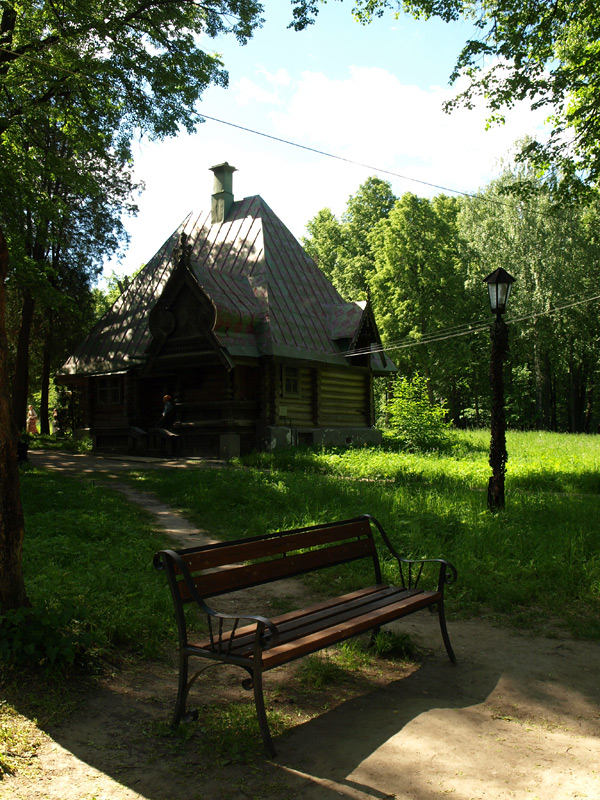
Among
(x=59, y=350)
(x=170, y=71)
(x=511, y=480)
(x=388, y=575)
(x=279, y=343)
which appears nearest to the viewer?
(x=388, y=575)

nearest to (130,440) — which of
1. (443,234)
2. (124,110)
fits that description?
(124,110)

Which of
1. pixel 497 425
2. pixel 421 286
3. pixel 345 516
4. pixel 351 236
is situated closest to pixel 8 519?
pixel 345 516

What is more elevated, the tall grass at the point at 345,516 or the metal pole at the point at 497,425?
the metal pole at the point at 497,425

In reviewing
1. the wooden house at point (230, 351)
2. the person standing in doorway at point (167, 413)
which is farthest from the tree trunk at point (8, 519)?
the person standing in doorway at point (167, 413)

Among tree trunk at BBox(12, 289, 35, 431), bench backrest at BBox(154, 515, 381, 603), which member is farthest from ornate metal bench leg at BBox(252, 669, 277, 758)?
tree trunk at BBox(12, 289, 35, 431)

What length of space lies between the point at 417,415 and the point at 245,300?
5.93 metres

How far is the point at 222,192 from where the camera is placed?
933 inches

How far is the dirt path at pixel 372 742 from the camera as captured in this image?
3217 mm

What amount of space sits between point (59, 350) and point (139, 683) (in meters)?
27.6

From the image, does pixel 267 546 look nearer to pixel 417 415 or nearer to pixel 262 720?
pixel 262 720

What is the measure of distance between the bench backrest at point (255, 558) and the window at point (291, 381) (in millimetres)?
14665

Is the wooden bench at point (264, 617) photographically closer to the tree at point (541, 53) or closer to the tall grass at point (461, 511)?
the tall grass at point (461, 511)

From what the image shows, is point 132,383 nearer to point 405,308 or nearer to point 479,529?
point 479,529

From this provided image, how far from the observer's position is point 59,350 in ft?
98.7
